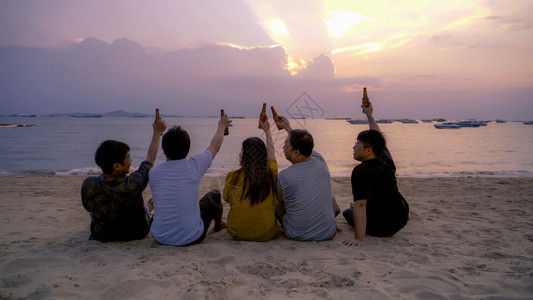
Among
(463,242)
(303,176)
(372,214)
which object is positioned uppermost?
(303,176)

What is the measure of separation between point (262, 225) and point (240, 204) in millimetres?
377

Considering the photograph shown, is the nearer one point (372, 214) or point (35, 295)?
point (35, 295)

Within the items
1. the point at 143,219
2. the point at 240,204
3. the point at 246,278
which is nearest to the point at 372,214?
the point at 240,204

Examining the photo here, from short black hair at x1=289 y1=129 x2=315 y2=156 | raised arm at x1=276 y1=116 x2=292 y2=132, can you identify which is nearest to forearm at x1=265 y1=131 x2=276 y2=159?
raised arm at x1=276 y1=116 x2=292 y2=132

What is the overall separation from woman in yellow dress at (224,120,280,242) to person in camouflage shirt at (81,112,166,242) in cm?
102

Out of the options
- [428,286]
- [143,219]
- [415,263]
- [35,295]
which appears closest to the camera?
[35,295]

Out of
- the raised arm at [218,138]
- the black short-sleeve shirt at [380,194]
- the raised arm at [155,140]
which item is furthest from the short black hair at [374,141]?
the raised arm at [155,140]

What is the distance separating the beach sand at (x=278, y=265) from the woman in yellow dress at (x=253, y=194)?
0.15 metres

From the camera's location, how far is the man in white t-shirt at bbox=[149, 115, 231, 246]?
11.2 ft

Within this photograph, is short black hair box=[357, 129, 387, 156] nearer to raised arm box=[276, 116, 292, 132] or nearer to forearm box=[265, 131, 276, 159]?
raised arm box=[276, 116, 292, 132]

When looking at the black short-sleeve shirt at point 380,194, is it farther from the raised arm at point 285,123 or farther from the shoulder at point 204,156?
the shoulder at point 204,156

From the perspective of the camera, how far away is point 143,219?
3928 millimetres

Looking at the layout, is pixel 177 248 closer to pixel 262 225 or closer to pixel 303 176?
pixel 262 225

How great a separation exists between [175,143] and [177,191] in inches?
20.6
